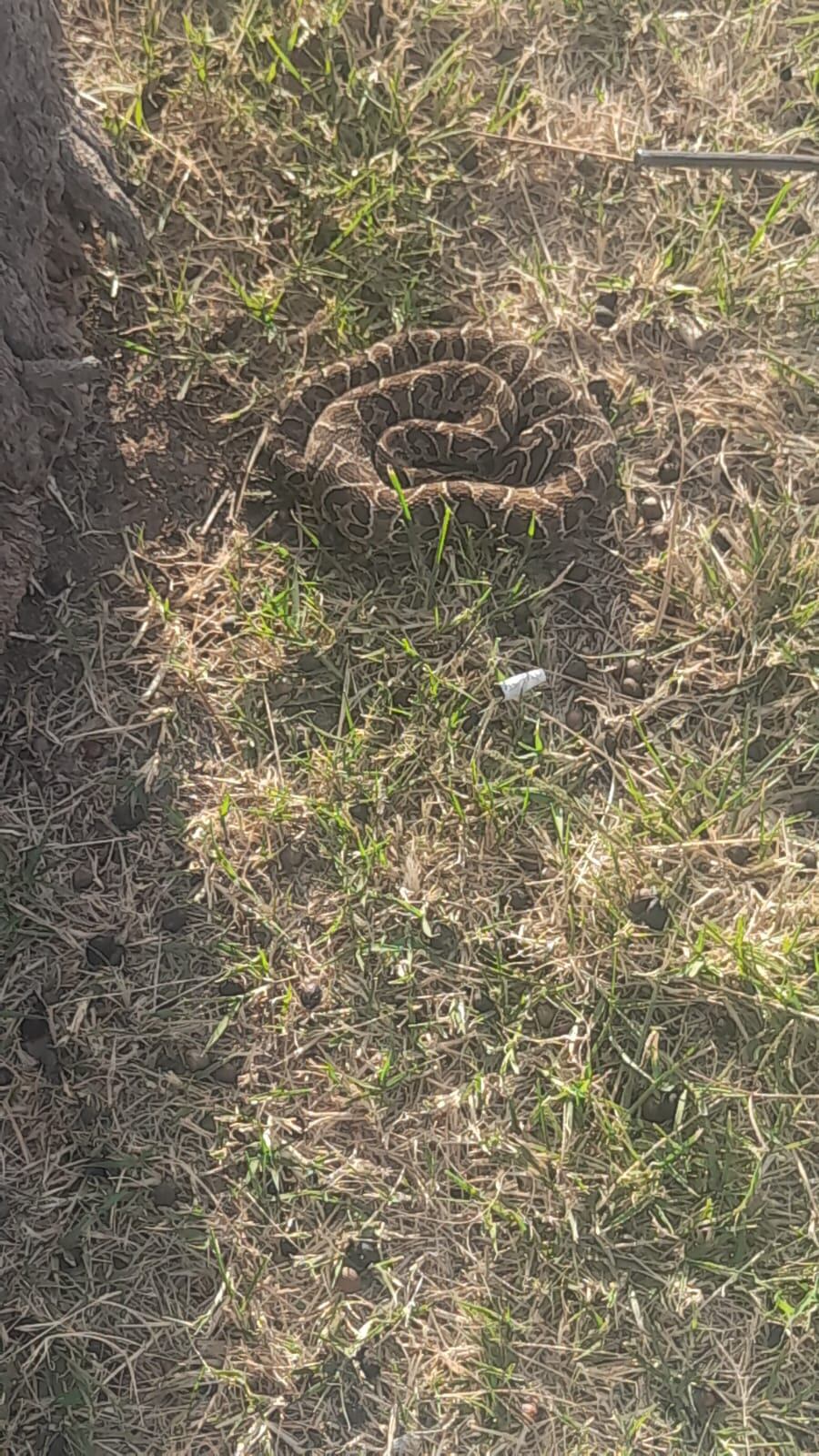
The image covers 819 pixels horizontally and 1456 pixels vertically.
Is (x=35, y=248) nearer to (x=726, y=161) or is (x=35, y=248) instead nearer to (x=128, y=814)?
(x=128, y=814)

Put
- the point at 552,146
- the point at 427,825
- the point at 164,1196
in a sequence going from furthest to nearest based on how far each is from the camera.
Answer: the point at 552,146 → the point at 427,825 → the point at 164,1196

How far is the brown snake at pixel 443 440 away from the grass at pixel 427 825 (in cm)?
13

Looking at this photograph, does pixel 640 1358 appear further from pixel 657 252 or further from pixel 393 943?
pixel 657 252

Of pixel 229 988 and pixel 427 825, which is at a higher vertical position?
pixel 427 825

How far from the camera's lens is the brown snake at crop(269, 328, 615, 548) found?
3.57m

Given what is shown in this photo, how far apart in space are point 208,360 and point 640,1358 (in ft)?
10.3

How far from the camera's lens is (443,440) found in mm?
3768

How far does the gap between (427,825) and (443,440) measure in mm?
1273

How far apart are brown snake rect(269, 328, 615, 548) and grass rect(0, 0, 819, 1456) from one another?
0.13 meters

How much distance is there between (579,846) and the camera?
3.30 m

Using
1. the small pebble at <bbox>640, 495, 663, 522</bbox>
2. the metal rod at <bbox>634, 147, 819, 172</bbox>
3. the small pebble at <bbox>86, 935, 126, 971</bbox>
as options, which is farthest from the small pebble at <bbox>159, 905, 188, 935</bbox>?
the metal rod at <bbox>634, 147, 819, 172</bbox>

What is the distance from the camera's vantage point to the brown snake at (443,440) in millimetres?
3574

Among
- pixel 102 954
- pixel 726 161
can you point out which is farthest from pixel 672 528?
pixel 102 954

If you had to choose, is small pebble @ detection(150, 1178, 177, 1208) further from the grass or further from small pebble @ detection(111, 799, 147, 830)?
small pebble @ detection(111, 799, 147, 830)
